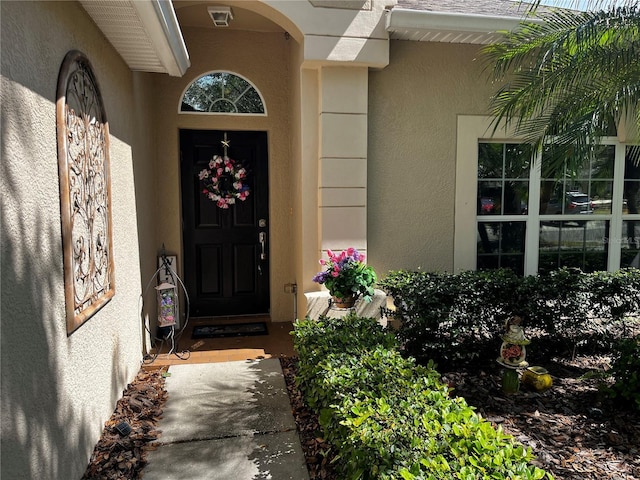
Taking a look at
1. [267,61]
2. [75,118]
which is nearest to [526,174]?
[267,61]

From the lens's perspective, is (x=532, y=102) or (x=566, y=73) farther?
(x=532, y=102)

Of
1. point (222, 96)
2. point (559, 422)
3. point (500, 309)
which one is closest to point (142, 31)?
point (222, 96)

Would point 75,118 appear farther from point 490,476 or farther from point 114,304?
point 490,476

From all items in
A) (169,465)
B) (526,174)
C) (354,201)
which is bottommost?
(169,465)

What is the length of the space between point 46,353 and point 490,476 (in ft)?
7.02

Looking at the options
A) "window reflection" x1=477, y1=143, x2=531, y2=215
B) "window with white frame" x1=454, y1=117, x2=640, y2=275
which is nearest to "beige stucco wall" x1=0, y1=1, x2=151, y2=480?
"window with white frame" x1=454, y1=117, x2=640, y2=275

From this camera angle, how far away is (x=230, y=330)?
18.8ft

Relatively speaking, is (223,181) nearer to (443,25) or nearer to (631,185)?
(443,25)

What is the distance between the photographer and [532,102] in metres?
4.39

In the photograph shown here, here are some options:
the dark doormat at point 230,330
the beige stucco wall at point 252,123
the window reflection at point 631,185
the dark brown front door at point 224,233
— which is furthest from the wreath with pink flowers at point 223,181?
the window reflection at point 631,185

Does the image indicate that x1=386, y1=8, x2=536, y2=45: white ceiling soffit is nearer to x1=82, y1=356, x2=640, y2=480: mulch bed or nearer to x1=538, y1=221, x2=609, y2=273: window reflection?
x1=538, y1=221, x2=609, y2=273: window reflection

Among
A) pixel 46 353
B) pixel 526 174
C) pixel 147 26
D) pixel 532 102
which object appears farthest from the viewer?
pixel 526 174

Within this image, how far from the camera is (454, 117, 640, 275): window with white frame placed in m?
5.42

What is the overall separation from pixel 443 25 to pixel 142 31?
10.2ft
